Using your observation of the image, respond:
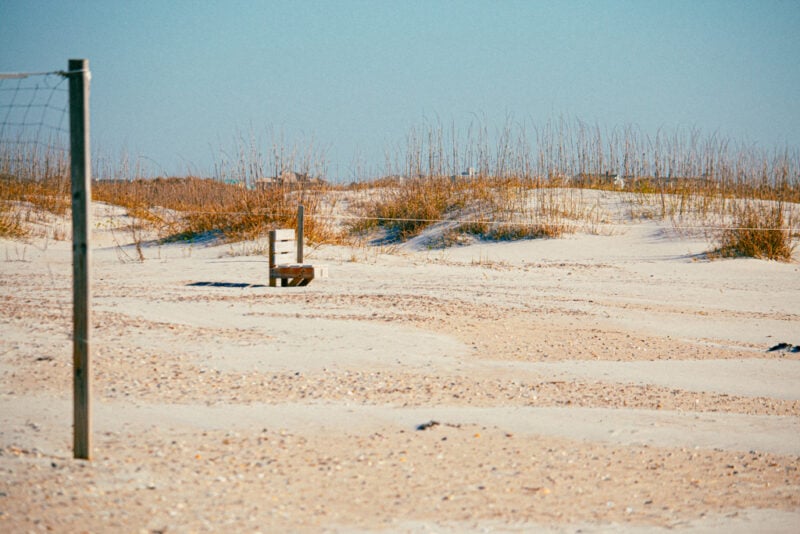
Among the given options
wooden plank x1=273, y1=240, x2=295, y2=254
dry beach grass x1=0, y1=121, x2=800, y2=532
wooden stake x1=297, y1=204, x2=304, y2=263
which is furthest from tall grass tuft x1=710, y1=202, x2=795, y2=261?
wooden plank x1=273, y1=240, x2=295, y2=254

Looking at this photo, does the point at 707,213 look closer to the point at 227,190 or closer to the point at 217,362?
the point at 227,190

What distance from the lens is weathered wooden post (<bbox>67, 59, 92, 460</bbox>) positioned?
348cm

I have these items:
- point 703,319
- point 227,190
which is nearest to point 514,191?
point 227,190

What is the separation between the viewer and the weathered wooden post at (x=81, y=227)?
3480 millimetres

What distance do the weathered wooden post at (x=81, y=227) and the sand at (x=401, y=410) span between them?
0.28m

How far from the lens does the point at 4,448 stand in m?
3.73

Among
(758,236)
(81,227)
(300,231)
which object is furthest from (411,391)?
(758,236)

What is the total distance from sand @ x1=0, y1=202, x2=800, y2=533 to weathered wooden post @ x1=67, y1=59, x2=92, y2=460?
282mm

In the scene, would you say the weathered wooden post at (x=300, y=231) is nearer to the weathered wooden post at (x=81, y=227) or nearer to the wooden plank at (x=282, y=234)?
the wooden plank at (x=282, y=234)

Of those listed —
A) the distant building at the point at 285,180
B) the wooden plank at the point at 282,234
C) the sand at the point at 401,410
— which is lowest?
the sand at the point at 401,410

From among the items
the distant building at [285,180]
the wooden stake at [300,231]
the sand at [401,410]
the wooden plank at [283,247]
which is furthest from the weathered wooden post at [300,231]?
the distant building at [285,180]

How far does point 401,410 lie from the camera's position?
187 inches

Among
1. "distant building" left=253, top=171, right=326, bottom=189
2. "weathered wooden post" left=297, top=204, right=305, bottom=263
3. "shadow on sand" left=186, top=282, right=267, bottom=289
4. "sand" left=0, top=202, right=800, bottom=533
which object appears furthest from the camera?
"distant building" left=253, top=171, right=326, bottom=189

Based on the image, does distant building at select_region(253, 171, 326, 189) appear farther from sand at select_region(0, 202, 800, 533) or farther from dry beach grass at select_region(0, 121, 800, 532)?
sand at select_region(0, 202, 800, 533)
